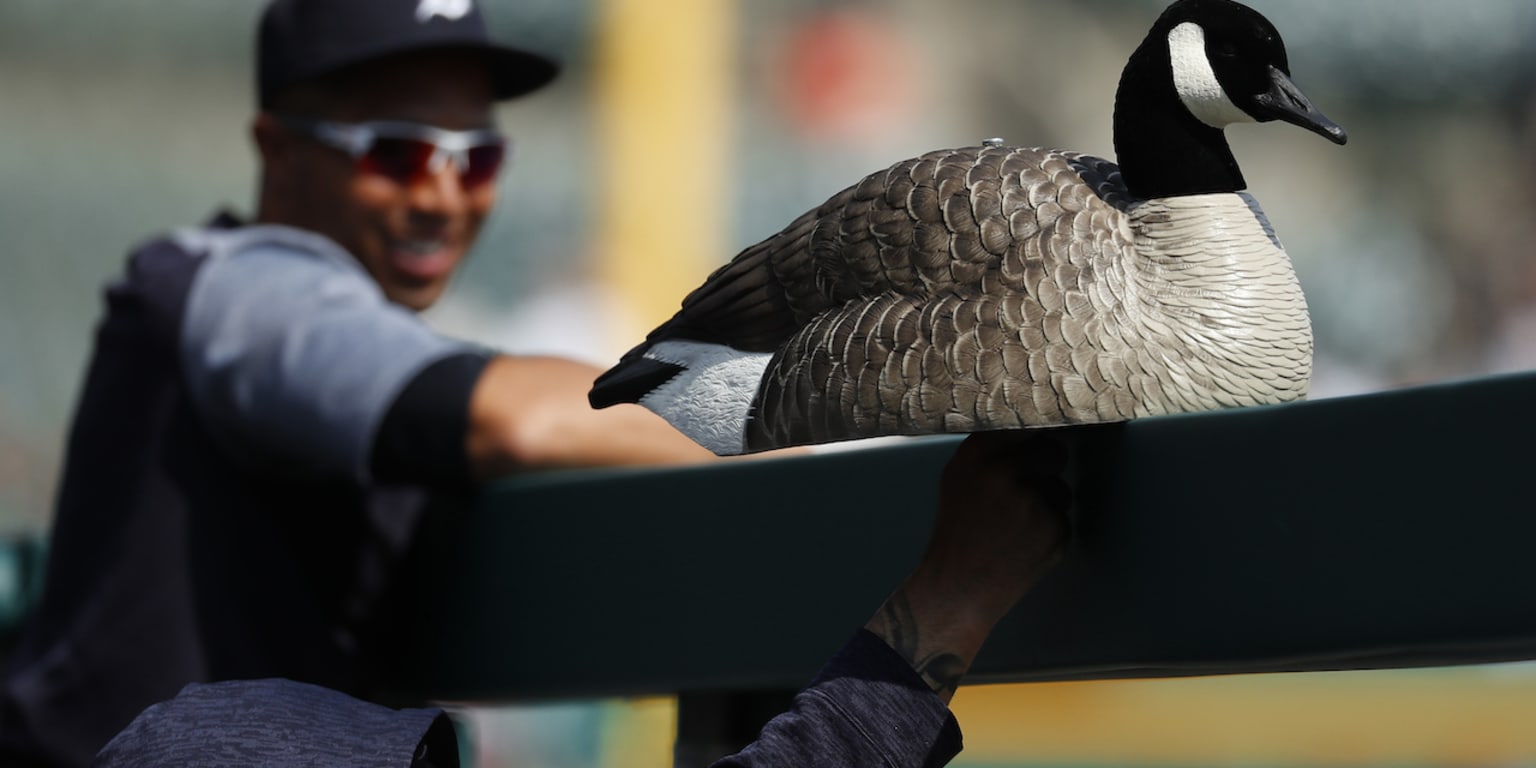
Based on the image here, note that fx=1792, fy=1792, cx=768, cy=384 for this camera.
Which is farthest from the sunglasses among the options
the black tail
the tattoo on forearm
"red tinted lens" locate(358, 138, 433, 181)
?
the tattoo on forearm

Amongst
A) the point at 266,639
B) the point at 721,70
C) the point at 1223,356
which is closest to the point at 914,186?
the point at 1223,356

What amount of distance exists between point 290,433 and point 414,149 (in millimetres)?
368

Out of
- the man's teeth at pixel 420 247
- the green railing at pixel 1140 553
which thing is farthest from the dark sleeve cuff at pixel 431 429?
the man's teeth at pixel 420 247

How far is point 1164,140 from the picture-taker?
2.16ft

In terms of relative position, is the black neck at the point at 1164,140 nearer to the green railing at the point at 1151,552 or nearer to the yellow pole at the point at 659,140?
the green railing at the point at 1151,552

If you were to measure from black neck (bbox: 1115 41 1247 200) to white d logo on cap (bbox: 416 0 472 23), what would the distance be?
98cm

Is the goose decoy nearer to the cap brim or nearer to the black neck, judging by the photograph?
the black neck

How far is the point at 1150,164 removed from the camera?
0.66m

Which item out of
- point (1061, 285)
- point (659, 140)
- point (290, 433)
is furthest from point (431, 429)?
point (659, 140)

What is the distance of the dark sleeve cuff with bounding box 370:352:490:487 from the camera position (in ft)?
3.89

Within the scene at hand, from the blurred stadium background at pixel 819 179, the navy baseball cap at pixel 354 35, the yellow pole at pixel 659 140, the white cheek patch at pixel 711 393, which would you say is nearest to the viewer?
the white cheek patch at pixel 711 393

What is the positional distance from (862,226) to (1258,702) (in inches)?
92.6

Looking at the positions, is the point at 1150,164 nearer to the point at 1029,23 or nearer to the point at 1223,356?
the point at 1223,356

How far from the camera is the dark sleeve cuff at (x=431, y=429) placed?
3.89 feet
